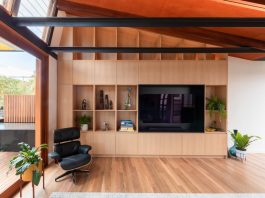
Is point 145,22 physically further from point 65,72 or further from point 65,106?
point 65,106

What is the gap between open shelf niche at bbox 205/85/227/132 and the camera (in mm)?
4600

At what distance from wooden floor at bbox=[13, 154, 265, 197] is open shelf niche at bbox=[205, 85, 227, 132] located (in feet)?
3.08

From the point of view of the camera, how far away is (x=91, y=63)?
14.9 feet

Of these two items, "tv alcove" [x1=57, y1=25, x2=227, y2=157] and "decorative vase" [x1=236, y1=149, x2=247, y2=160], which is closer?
"decorative vase" [x1=236, y1=149, x2=247, y2=160]

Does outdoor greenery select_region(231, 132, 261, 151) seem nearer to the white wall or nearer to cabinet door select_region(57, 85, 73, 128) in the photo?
the white wall

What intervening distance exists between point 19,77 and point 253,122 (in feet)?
20.0

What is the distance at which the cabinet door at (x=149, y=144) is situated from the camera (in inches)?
177

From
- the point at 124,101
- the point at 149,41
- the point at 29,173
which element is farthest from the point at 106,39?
the point at 29,173

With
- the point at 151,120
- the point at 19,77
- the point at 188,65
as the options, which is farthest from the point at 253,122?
the point at 19,77

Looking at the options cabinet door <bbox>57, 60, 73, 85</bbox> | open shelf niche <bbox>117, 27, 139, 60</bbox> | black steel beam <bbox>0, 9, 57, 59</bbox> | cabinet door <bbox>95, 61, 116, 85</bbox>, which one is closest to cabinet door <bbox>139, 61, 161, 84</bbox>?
open shelf niche <bbox>117, 27, 139, 60</bbox>

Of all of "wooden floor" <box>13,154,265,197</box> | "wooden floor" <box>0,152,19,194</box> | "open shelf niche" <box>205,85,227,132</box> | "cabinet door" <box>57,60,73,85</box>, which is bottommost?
"wooden floor" <box>13,154,265,197</box>

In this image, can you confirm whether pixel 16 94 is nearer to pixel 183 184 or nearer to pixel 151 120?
pixel 151 120

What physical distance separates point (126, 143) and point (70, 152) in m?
1.42

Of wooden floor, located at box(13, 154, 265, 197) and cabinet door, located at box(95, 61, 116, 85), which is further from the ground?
cabinet door, located at box(95, 61, 116, 85)
